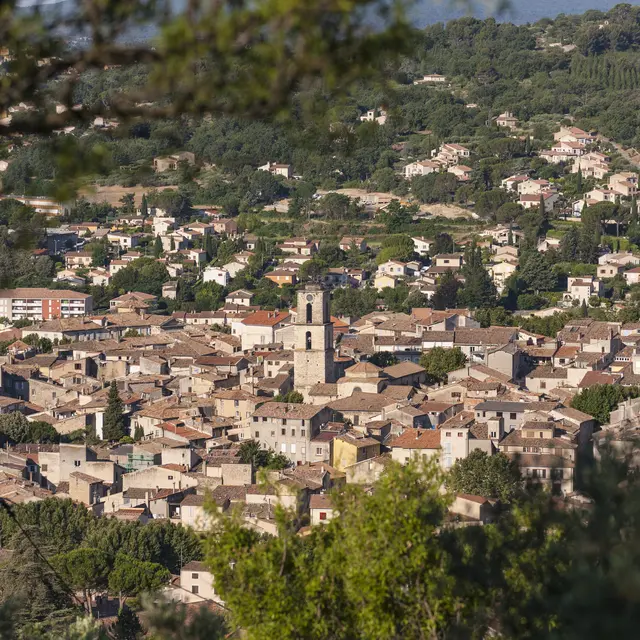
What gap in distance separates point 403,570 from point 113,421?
21354mm

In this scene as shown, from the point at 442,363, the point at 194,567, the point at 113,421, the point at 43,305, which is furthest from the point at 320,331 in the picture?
the point at 43,305

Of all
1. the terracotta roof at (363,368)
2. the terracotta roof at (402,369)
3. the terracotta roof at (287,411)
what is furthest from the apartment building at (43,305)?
the terracotta roof at (287,411)

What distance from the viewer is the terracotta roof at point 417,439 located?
913 inches

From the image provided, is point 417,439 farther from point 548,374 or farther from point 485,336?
point 485,336

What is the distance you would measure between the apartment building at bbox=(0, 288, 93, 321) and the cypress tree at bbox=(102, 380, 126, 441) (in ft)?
47.6

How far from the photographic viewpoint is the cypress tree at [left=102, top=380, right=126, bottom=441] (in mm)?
27016

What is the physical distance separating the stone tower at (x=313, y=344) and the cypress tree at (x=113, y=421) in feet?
12.3

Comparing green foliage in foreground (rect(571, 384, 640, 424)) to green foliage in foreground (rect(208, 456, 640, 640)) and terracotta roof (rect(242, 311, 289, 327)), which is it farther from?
green foliage in foreground (rect(208, 456, 640, 640))

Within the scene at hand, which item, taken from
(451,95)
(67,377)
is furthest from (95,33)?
(451,95)

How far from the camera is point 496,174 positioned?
5566cm

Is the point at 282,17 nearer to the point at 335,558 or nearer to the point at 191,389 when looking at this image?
the point at 335,558

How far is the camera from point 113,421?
27.1 m

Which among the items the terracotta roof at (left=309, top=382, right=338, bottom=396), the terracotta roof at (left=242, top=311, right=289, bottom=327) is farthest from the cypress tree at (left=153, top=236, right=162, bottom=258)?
the terracotta roof at (left=309, top=382, right=338, bottom=396)

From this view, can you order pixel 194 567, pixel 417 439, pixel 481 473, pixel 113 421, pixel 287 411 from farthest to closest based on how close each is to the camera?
pixel 113 421, pixel 287 411, pixel 417 439, pixel 481 473, pixel 194 567
